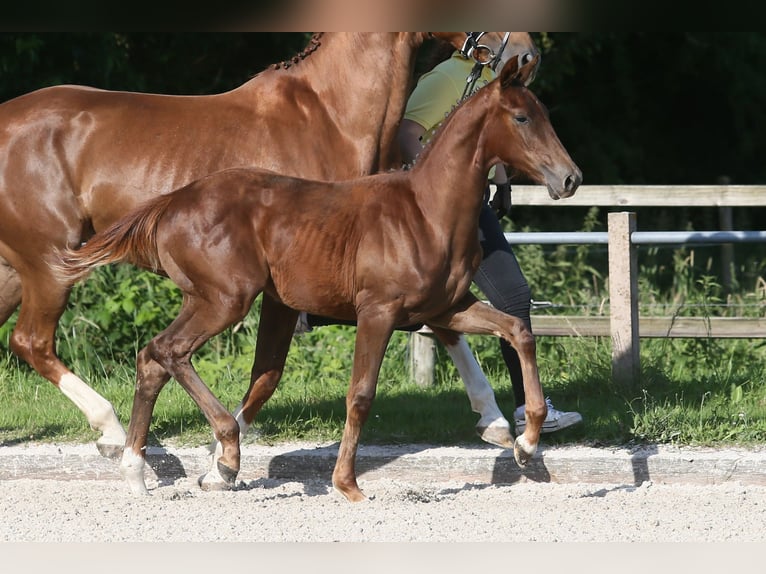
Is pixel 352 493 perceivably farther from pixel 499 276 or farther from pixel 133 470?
pixel 499 276

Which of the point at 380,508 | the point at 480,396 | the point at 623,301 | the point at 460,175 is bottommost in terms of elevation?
the point at 380,508

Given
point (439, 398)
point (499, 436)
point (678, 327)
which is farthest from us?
point (678, 327)

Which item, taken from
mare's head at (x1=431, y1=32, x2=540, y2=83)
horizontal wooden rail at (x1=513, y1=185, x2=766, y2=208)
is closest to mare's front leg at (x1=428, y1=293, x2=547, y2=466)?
mare's head at (x1=431, y1=32, x2=540, y2=83)

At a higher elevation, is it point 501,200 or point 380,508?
point 501,200

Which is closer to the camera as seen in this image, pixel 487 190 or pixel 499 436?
pixel 499 436

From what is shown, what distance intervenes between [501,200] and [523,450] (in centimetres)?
143

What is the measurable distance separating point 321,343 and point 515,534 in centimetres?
368

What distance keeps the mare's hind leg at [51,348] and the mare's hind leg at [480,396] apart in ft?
5.25

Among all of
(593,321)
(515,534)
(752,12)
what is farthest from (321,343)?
(752,12)

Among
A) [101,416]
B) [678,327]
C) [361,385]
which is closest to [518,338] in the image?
[361,385]

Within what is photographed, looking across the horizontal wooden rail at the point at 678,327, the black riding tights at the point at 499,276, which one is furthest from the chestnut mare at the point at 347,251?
the horizontal wooden rail at the point at 678,327

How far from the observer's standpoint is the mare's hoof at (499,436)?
4543mm

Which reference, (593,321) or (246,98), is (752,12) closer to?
(246,98)

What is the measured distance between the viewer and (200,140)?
4594 millimetres
